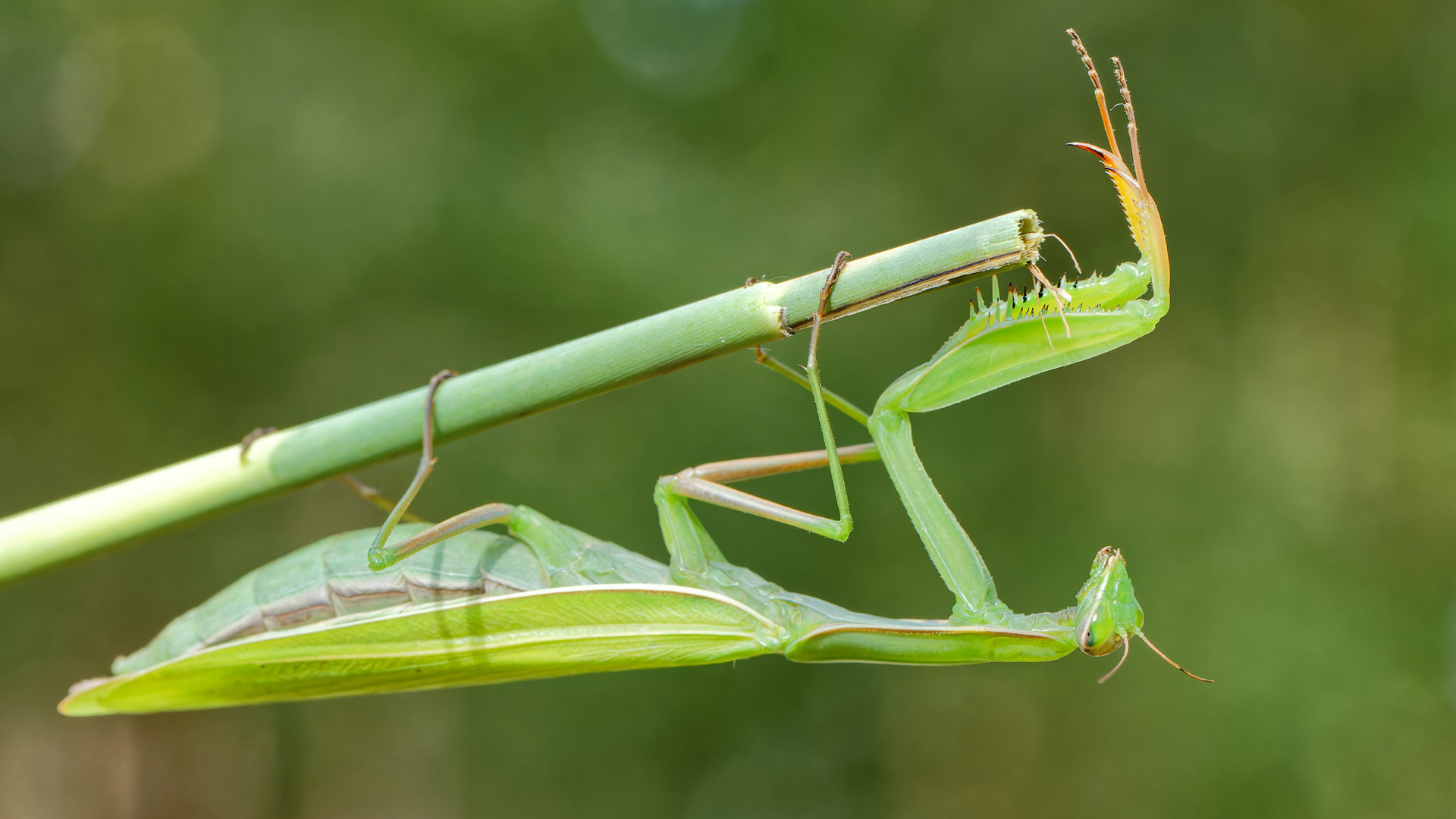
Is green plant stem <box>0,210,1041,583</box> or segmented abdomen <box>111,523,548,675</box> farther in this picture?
segmented abdomen <box>111,523,548,675</box>

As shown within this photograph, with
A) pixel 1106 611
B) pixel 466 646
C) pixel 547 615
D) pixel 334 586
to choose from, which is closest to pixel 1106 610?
pixel 1106 611

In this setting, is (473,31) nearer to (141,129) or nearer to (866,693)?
(141,129)

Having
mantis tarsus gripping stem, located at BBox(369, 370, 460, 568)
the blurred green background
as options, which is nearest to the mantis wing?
mantis tarsus gripping stem, located at BBox(369, 370, 460, 568)

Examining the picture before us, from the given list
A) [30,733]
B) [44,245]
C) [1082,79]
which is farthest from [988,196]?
[30,733]

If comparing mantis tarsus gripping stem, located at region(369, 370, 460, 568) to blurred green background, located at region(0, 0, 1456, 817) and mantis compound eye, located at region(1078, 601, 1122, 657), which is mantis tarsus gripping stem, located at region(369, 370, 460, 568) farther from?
blurred green background, located at region(0, 0, 1456, 817)

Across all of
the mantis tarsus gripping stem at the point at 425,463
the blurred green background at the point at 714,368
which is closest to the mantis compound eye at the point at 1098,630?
the mantis tarsus gripping stem at the point at 425,463

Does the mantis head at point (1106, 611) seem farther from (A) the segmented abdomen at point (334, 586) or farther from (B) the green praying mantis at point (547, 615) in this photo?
(A) the segmented abdomen at point (334, 586)
